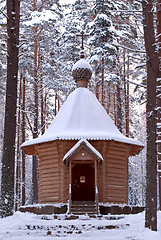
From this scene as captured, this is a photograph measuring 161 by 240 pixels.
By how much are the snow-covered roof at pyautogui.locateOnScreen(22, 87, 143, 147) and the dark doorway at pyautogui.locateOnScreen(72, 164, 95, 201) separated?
9.10 feet

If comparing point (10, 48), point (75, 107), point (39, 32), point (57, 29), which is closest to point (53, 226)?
point (10, 48)

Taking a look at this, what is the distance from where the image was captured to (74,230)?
34.9ft

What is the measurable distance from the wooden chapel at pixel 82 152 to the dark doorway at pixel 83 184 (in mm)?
576

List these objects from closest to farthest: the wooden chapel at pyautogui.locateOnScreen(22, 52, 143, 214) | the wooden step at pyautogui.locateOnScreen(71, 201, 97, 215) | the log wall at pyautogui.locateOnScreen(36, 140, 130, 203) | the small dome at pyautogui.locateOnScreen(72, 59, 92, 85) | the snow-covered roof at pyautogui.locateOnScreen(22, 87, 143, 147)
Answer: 1. the wooden step at pyautogui.locateOnScreen(71, 201, 97, 215)
2. the wooden chapel at pyautogui.locateOnScreen(22, 52, 143, 214)
3. the snow-covered roof at pyautogui.locateOnScreen(22, 87, 143, 147)
4. the log wall at pyautogui.locateOnScreen(36, 140, 130, 203)
5. the small dome at pyautogui.locateOnScreen(72, 59, 92, 85)

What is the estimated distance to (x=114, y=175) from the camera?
53.7 feet

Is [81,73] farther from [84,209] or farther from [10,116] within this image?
[10,116]

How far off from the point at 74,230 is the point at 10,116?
4101 millimetres

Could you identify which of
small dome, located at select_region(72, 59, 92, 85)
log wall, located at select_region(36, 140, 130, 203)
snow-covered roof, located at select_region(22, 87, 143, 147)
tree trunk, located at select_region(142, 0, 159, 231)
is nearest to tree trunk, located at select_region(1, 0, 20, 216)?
snow-covered roof, located at select_region(22, 87, 143, 147)

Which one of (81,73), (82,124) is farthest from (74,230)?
(81,73)

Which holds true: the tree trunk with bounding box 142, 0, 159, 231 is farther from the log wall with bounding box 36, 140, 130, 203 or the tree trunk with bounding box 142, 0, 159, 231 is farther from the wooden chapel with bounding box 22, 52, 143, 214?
the log wall with bounding box 36, 140, 130, 203

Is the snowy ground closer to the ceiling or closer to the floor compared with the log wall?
closer to the floor

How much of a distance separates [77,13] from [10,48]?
17388mm

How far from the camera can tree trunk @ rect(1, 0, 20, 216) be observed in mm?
11078

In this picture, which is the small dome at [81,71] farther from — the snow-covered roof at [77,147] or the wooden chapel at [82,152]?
the snow-covered roof at [77,147]
